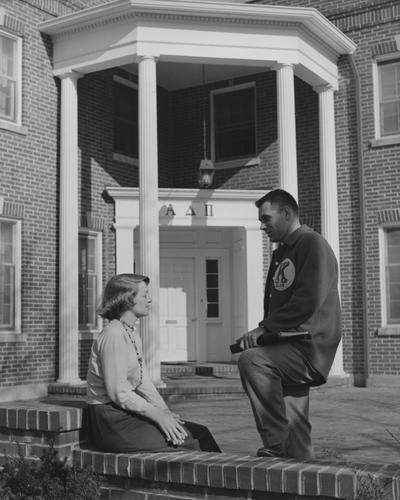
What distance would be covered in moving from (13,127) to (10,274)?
8.10 feet

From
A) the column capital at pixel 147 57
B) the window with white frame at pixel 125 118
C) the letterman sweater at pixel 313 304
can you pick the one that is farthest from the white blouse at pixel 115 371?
the window with white frame at pixel 125 118

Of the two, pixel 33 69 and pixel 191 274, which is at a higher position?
pixel 33 69

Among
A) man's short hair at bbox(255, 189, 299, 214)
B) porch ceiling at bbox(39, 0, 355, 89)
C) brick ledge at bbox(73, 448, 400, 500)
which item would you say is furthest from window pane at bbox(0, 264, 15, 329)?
man's short hair at bbox(255, 189, 299, 214)

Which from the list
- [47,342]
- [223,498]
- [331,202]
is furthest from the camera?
[331,202]

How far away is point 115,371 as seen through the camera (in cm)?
380

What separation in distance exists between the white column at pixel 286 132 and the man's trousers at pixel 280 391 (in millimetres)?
8948

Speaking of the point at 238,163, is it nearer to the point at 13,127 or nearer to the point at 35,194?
the point at 35,194

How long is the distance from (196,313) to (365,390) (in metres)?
4.12

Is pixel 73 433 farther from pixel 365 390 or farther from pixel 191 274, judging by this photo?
pixel 191 274

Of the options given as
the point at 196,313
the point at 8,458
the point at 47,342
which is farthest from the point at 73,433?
the point at 196,313

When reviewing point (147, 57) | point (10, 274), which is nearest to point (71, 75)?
point (147, 57)

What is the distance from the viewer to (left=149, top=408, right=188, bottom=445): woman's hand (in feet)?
12.5

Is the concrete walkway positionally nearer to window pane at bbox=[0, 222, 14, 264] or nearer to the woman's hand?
the woman's hand

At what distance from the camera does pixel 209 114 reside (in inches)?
650
